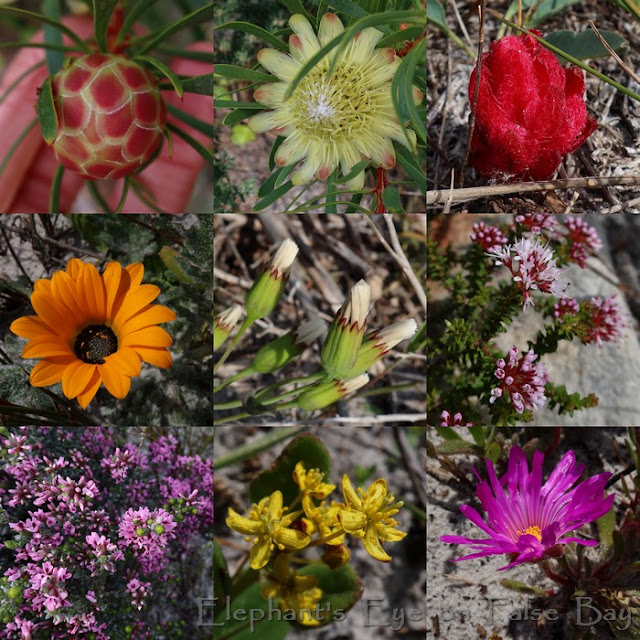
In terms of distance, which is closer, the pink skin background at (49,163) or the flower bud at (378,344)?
the flower bud at (378,344)

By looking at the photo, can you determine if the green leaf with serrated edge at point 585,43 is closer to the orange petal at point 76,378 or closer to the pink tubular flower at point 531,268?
the pink tubular flower at point 531,268

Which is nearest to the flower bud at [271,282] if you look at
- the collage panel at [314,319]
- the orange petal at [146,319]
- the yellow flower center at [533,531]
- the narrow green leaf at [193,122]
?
the collage panel at [314,319]

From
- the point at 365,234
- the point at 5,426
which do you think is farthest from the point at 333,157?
the point at 5,426

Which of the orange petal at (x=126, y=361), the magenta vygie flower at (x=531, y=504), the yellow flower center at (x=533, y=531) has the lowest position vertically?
the yellow flower center at (x=533, y=531)

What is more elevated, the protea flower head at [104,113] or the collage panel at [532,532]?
the protea flower head at [104,113]

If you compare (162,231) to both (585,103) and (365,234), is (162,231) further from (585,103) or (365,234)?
(585,103)
